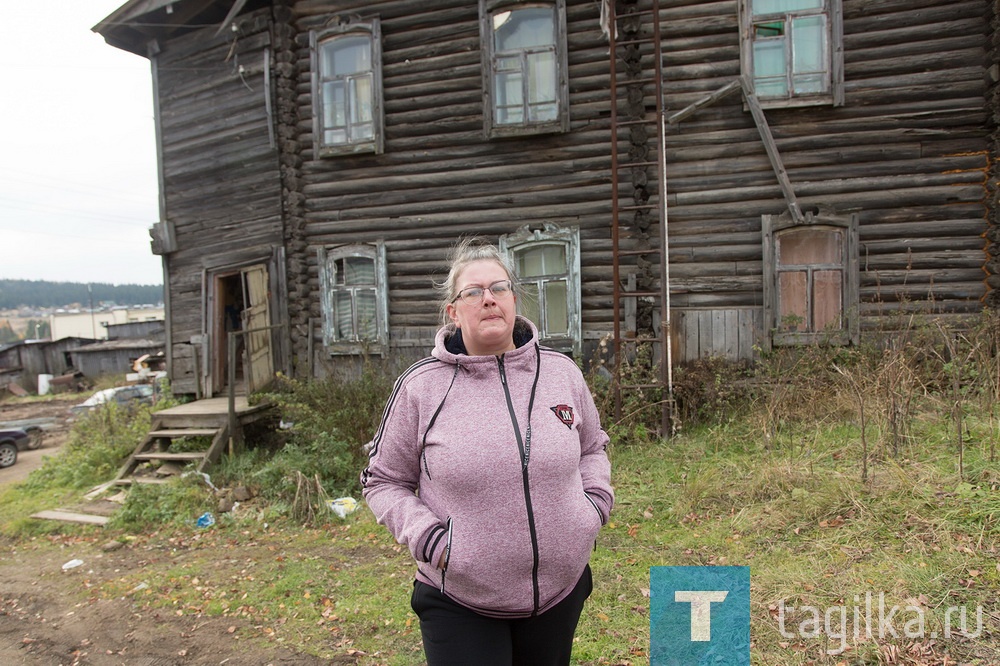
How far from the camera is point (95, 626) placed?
16.1ft

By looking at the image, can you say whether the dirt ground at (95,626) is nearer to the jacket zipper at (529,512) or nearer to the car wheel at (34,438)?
the jacket zipper at (529,512)

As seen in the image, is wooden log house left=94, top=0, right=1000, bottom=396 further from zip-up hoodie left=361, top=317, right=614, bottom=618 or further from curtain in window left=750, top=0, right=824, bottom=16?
zip-up hoodie left=361, top=317, right=614, bottom=618

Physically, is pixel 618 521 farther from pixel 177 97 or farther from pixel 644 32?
pixel 177 97

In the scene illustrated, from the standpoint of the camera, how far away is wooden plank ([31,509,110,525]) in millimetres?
7625

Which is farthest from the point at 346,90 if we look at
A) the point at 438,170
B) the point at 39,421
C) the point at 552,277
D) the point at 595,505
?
the point at 39,421

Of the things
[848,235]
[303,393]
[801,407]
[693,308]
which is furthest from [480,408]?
[848,235]

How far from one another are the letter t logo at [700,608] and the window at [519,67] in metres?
6.88

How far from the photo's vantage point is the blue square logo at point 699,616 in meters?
3.59

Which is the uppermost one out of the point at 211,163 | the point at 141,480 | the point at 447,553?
the point at 211,163

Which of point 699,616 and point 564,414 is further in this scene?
point 699,616

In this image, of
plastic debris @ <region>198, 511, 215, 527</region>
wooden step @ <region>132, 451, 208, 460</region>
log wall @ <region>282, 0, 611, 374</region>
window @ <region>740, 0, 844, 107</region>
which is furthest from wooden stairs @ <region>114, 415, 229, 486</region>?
window @ <region>740, 0, 844, 107</region>

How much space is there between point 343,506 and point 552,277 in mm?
4517

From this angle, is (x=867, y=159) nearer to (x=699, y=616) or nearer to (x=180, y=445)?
(x=699, y=616)

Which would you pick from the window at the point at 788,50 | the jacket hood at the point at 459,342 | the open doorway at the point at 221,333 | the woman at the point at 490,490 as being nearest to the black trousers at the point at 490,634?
the woman at the point at 490,490
